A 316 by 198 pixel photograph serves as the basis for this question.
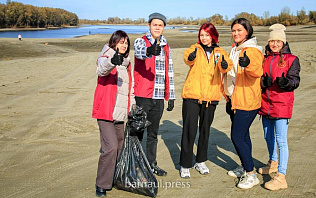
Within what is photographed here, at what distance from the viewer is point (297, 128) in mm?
6809

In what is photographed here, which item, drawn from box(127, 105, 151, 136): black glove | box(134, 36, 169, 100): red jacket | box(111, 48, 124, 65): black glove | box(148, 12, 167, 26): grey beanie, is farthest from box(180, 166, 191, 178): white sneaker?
box(148, 12, 167, 26): grey beanie

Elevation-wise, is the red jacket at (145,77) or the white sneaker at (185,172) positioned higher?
the red jacket at (145,77)

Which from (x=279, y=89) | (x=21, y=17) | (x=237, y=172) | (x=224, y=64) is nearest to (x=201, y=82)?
(x=224, y=64)

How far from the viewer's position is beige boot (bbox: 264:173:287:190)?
4199mm

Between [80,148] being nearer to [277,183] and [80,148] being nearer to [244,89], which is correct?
[244,89]

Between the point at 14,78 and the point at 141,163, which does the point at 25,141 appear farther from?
the point at 14,78

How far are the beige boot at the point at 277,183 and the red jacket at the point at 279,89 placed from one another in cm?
78

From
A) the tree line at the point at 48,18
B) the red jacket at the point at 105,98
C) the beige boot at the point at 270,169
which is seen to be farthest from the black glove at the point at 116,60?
the tree line at the point at 48,18

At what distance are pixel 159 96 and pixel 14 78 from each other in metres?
8.75

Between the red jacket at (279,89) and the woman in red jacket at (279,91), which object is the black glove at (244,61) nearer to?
the woman in red jacket at (279,91)

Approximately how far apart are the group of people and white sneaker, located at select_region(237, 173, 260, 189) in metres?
0.01

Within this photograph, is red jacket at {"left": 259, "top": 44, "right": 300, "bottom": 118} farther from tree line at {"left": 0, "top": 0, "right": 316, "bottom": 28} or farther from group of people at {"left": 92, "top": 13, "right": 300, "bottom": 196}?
tree line at {"left": 0, "top": 0, "right": 316, "bottom": 28}

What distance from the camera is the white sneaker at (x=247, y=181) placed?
427 centimetres

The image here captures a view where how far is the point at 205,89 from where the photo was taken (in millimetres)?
4383
